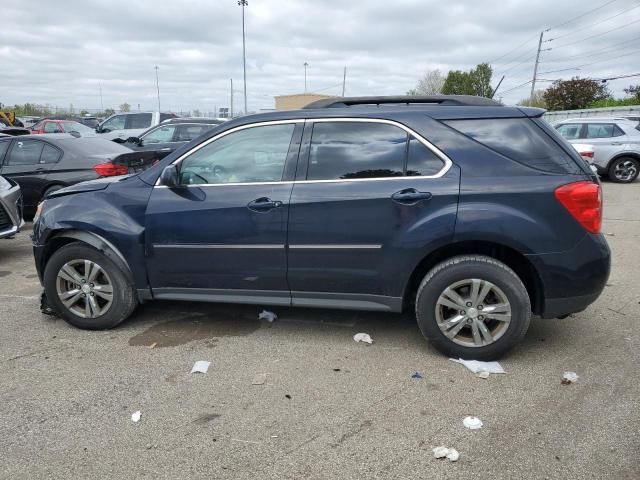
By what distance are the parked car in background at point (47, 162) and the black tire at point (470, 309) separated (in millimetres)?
6033

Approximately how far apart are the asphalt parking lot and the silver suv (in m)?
10.7

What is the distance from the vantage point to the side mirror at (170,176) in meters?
3.78

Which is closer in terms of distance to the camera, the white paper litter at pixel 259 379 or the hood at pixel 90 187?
the white paper litter at pixel 259 379

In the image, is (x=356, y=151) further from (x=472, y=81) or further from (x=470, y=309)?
(x=472, y=81)

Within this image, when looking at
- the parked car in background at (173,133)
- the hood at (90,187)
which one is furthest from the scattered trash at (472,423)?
the parked car in background at (173,133)

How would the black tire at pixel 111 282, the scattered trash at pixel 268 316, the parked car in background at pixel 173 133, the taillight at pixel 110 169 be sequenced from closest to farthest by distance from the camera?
1. the black tire at pixel 111 282
2. the scattered trash at pixel 268 316
3. the taillight at pixel 110 169
4. the parked car in background at pixel 173 133

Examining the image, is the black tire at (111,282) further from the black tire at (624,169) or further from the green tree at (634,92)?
the green tree at (634,92)

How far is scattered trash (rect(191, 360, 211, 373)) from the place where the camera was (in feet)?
11.5

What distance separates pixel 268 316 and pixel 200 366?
3.20 feet

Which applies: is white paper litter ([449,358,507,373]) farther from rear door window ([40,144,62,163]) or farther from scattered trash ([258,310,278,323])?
rear door window ([40,144,62,163])

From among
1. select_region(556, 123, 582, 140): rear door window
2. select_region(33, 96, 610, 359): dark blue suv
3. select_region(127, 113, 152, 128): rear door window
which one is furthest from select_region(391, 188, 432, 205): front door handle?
select_region(127, 113, 152, 128): rear door window

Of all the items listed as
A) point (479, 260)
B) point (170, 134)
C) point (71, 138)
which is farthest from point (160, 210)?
point (170, 134)

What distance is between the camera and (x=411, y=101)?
3.90m

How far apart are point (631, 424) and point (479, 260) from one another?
126 cm
